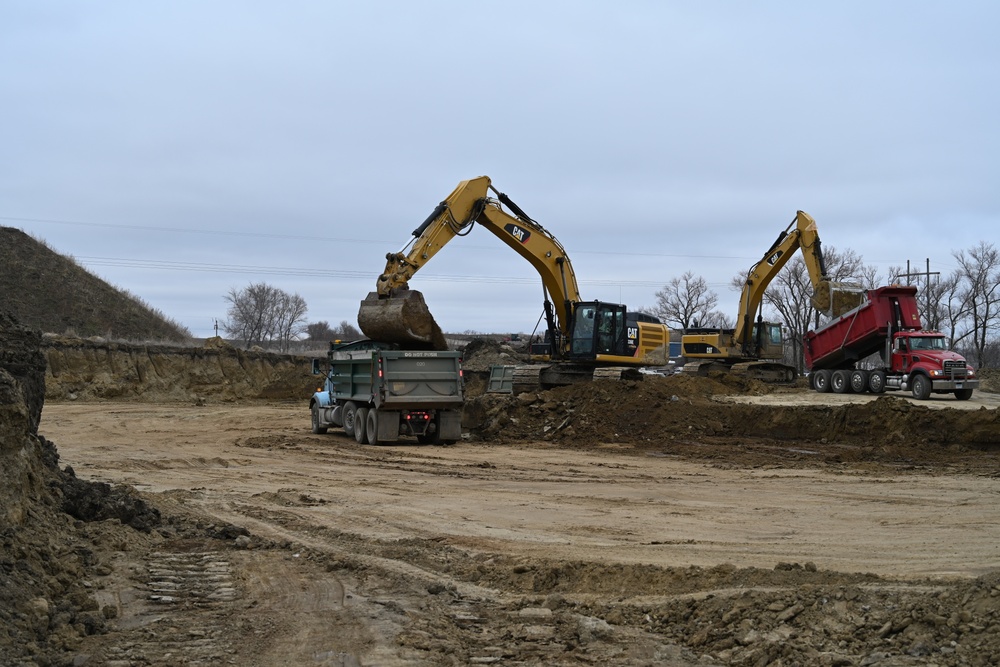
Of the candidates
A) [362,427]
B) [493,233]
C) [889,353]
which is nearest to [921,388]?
[889,353]

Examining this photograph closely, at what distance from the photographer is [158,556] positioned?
328 inches

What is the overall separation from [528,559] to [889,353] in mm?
20474

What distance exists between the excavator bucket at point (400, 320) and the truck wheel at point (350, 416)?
170cm

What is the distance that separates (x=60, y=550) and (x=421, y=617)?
3000mm

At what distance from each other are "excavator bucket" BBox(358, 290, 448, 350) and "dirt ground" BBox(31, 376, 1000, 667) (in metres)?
2.70

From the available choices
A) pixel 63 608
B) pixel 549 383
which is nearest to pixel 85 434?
pixel 549 383

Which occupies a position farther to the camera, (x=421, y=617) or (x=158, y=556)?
(x=158, y=556)

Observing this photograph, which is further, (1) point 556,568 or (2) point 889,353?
(2) point 889,353

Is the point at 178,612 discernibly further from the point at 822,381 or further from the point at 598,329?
the point at 822,381

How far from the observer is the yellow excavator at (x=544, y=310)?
69.7 feet

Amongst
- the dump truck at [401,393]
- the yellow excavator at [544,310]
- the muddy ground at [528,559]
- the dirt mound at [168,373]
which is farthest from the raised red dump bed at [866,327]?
the dirt mound at [168,373]

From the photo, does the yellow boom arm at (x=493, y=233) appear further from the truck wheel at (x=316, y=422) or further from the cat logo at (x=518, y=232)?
the truck wheel at (x=316, y=422)

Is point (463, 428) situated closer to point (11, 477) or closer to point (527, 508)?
point (527, 508)

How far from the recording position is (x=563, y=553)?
887 centimetres
